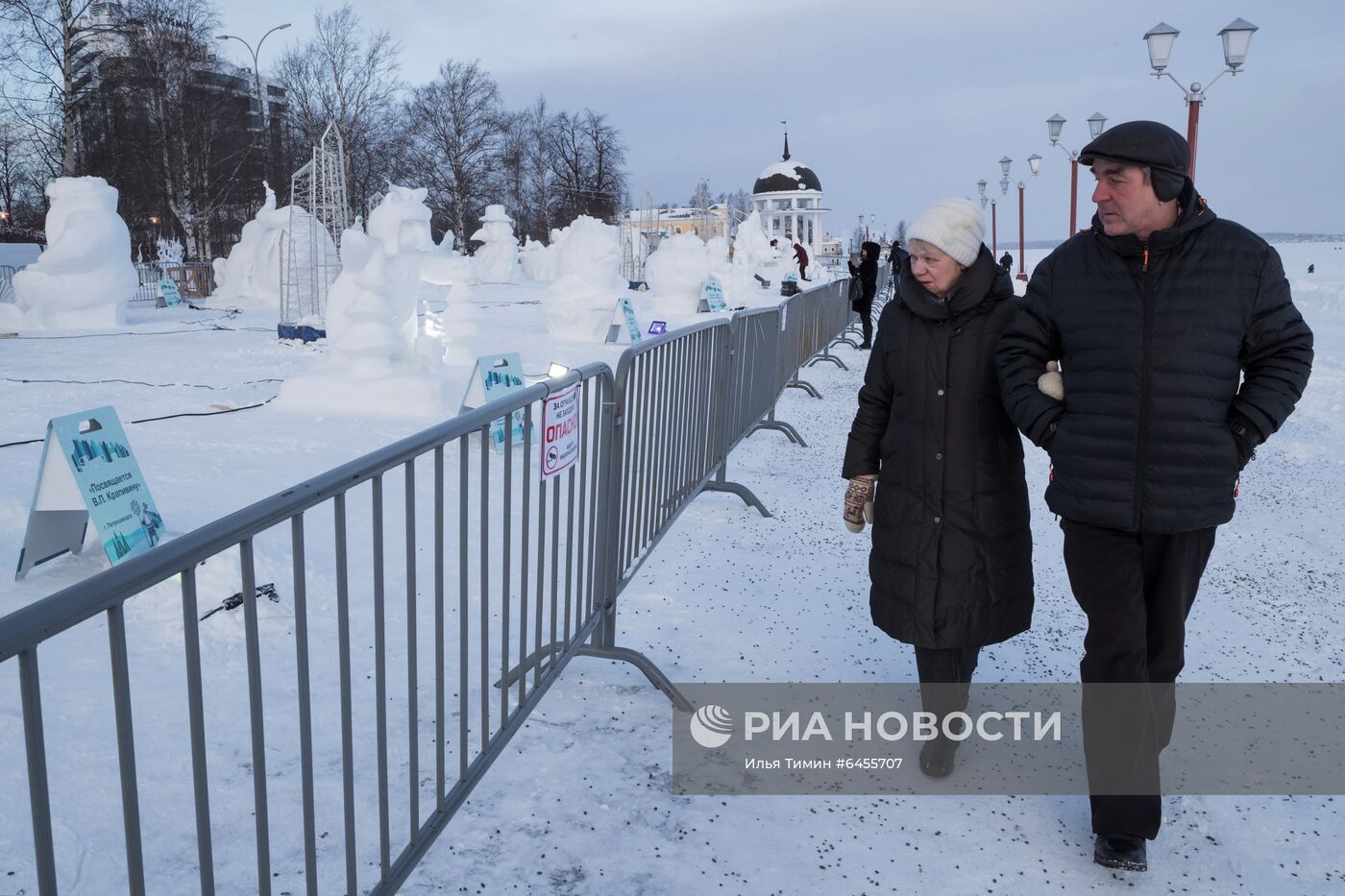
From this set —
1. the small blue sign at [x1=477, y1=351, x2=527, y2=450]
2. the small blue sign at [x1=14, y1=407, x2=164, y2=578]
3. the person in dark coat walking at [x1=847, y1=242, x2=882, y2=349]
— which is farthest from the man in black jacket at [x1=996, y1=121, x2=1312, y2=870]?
the person in dark coat walking at [x1=847, y1=242, x2=882, y2=349]

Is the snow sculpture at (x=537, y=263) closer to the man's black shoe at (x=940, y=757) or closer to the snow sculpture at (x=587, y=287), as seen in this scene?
the snow sculpture at (x=587, y=287)

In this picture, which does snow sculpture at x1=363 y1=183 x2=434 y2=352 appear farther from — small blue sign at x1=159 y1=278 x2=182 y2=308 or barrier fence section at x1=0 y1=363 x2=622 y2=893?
small blue sign at x1=159 y1=278 x2=182 y2=308

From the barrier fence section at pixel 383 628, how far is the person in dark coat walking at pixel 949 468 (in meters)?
0.97

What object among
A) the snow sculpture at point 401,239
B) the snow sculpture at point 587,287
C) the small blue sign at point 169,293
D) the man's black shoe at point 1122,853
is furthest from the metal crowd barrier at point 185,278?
the man's black shoe at point 1122,853

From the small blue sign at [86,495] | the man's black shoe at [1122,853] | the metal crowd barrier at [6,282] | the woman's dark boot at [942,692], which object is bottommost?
the man's black shoe at [1122,853]

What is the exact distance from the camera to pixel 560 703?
3.29 meters

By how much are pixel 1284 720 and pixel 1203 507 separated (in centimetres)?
136

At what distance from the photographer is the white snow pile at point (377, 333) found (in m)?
8.27

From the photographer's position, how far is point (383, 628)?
6.25 feet

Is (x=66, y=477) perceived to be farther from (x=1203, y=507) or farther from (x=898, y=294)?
(x=1203, y=507)

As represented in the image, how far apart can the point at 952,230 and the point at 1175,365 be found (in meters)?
0.69

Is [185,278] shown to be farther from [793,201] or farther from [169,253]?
[793,201]

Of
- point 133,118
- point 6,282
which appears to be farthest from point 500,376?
point 133,118

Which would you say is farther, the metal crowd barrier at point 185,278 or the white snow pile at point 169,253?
the white snow pile at point 169,253
